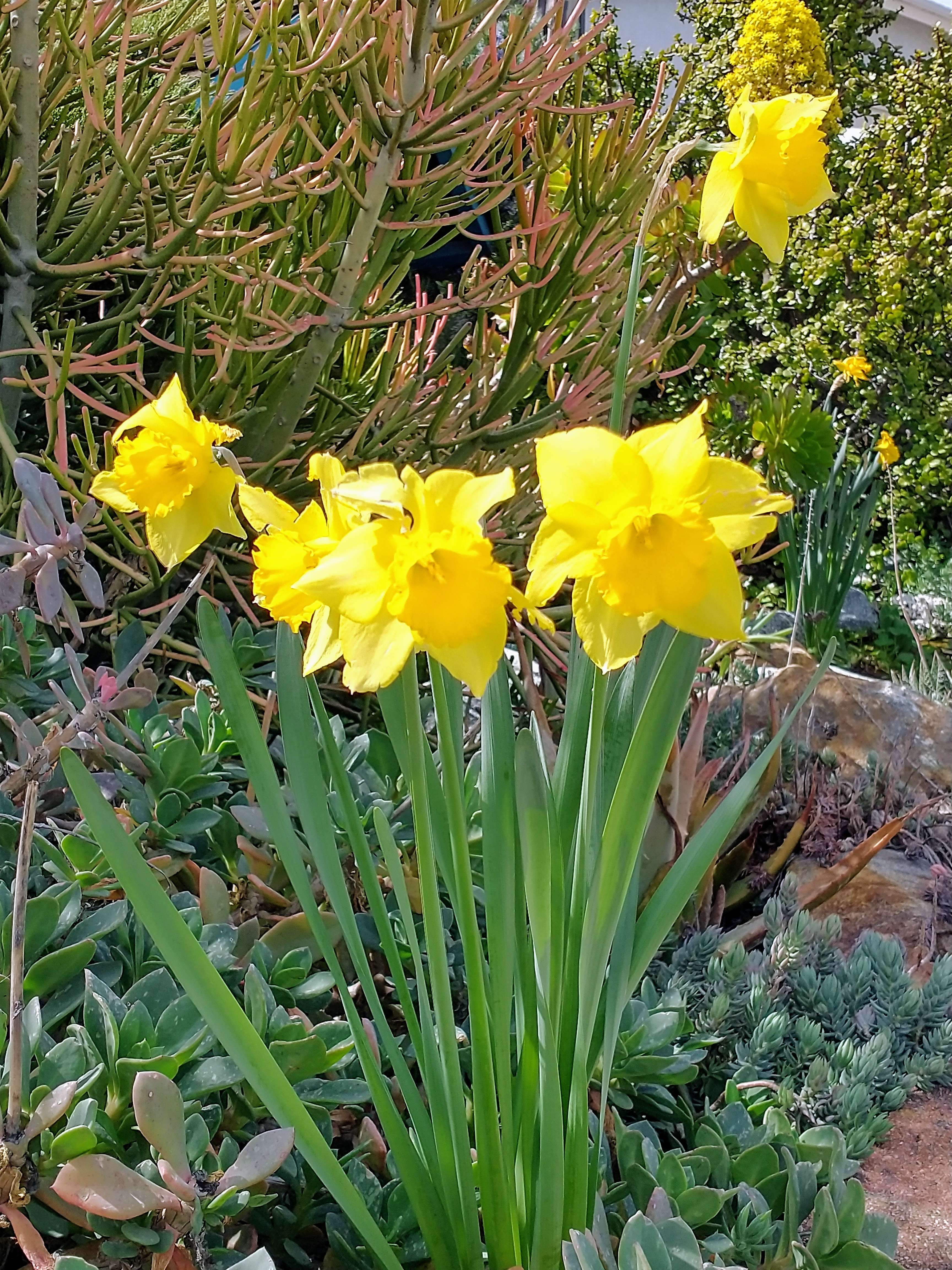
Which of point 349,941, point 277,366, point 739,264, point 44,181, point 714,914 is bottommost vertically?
point 714,914

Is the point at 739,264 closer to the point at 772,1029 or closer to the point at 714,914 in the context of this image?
the point at 714,914

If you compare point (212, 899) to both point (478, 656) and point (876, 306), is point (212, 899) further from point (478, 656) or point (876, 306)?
point (876, 306)

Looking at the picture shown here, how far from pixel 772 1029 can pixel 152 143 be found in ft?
5.41

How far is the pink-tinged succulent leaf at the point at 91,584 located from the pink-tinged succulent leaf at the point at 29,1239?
48cm

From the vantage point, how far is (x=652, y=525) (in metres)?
0.58

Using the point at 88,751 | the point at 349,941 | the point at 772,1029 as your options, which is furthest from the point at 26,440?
the point at 772,1029

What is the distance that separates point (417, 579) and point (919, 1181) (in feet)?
3.77

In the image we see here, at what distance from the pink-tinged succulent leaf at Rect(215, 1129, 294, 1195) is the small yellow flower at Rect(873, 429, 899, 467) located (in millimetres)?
4393

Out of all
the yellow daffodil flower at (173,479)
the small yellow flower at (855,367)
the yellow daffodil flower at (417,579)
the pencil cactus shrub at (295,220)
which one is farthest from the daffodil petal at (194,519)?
the small yellow flower at (855,367)

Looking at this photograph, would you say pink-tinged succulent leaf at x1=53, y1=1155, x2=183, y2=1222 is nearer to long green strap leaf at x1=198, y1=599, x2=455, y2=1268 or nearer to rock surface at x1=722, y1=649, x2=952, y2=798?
long green strap leaf at x1=198, y1=599, x2=455, y2=1268

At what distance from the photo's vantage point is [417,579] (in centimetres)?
54

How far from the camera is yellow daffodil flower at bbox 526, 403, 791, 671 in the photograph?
1.88 ft

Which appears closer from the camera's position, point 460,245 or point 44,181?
point 44,181

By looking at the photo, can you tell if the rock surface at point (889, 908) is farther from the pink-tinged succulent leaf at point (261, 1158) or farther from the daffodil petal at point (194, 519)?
the daffodil petal at point (194, 519)
